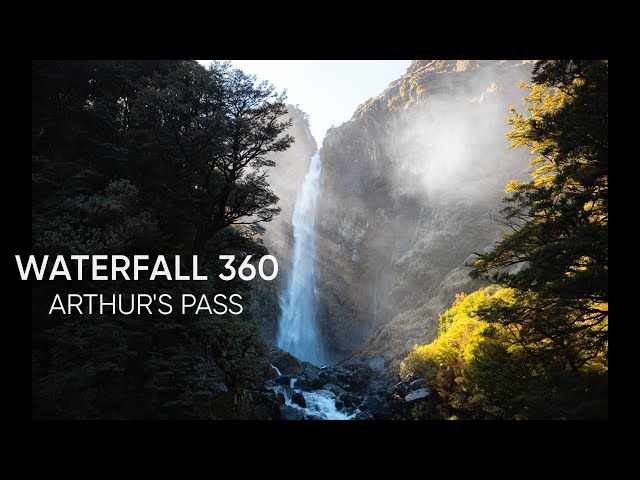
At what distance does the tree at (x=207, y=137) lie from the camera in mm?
14422

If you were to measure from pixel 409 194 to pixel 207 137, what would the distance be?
145ft

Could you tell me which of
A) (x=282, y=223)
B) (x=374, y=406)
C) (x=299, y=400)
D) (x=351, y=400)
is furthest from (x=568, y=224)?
(x=282, y=223)

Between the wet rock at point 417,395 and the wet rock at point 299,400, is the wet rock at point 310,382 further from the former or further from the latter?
the wet rock at point 417,395

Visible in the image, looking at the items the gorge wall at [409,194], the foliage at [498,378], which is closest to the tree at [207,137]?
the foliage at [498,378]

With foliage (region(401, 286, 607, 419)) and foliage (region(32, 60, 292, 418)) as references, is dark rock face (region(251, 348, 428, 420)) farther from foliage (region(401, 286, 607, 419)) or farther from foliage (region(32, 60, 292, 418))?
foliage (region(32, 60, 292, 418))

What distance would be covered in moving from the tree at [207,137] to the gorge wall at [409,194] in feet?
87.2

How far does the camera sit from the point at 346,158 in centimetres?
6166

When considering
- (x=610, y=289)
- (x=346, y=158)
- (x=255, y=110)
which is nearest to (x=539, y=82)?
(x=610, y=289)

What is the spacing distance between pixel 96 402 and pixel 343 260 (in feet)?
156

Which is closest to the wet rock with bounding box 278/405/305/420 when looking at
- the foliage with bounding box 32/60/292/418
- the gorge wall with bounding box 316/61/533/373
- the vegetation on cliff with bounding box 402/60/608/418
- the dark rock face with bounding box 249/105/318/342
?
the foliage with bounding box 32/60/292/418

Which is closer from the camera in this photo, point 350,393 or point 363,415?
point 363,415

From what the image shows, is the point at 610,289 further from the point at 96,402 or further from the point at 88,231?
the point at 88,231

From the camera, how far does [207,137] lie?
1408 cm

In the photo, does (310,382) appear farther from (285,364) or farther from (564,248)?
(564,248)
